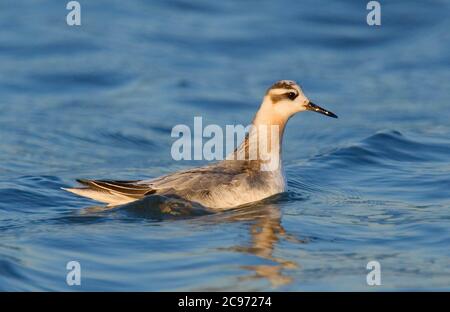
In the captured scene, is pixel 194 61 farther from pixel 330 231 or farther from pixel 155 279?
pixel 155 279

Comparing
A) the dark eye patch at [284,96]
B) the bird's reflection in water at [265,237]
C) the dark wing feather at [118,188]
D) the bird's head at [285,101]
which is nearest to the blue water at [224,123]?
the bird's reflection in water at [265,237]

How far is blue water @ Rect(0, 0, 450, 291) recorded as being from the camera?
10562 millimetres

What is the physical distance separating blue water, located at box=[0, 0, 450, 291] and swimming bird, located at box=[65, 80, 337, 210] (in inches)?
7.4

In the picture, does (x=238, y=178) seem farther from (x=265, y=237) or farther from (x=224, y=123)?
(x=224, y=123)

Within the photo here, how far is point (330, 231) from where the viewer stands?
11.8 metres

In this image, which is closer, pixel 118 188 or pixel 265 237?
pixel 265 237

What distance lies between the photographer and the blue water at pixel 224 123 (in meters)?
10.6

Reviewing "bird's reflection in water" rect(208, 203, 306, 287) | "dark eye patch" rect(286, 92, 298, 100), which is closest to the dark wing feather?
"bird's reflection in water" rect(208, 203, 306, 287)

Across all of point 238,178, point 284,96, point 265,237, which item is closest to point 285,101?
point 284,96

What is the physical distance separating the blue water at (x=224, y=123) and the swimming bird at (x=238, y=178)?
19 centimetres

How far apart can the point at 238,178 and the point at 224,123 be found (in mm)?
6468

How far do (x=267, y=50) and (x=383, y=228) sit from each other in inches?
464

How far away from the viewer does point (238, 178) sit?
1238cm
